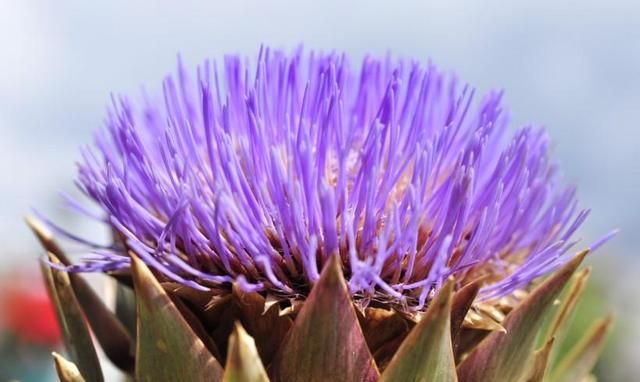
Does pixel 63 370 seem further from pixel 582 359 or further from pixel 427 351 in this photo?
pixel 582 359

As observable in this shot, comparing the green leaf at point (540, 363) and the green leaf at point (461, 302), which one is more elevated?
the green leaf at point (461, 302)

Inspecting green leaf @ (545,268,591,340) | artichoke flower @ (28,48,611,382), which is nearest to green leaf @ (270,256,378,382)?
artichoke flower @ (28,48,611,382)

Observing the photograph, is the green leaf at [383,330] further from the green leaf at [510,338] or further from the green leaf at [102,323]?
the green leaf at [102,323]

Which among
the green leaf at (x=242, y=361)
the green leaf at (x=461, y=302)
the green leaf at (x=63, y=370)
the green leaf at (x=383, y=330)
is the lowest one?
the green leaf at (x=63, y=370)

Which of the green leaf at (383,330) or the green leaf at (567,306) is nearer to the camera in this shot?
the green leaf at (383,330)

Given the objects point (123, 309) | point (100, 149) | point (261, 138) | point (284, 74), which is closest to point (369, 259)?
point (261, 138)

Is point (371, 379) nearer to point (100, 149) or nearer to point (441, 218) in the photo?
point (441, 218)

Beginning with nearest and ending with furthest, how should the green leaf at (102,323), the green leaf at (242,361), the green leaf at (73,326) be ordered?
the green leaf at (242,361) → the green leaf at (73,326) → the green leaf at (102,323)

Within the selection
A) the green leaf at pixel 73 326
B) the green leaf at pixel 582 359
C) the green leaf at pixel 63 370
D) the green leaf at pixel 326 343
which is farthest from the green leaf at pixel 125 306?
the green leaf at pixel 582 359
